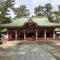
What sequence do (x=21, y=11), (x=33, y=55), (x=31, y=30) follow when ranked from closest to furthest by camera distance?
(x=33, y=55), (x=31, y=30), (x=21, y=11)

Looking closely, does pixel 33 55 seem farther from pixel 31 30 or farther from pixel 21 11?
pixel 21 11

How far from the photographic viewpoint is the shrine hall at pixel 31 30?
157 feet

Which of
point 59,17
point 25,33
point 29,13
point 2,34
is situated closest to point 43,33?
point 25,33

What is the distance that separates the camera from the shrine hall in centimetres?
4781

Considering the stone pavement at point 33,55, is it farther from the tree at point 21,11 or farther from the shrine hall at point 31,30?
the tree at point 21,11

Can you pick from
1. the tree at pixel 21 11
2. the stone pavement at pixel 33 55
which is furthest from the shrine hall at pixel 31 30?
the tree at pixel 21 11

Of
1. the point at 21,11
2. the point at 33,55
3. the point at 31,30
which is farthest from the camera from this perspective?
the point at 21,11

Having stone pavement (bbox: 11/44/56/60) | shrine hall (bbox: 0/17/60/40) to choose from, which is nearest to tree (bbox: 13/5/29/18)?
shrine hall (bbox: 0/17/60/40)

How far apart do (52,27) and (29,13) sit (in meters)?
49.3

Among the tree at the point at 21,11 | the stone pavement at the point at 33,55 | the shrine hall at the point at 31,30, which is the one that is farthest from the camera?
the tree at the point at 21,11

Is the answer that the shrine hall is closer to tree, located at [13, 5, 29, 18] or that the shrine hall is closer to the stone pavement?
the stone pavement

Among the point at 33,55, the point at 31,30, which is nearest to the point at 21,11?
the point at 31,30

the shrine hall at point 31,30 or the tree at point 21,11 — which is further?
the tree at point 21,11

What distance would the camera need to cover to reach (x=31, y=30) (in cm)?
4881
